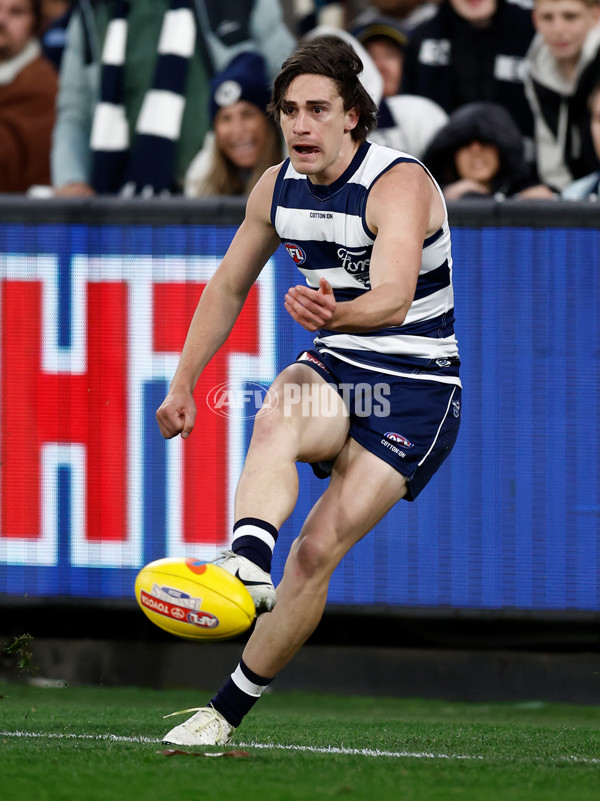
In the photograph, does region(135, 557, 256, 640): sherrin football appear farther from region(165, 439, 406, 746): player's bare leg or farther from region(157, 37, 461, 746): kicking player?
region(165, 439, 406, 746): player's bare leg

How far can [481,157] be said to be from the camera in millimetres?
5930

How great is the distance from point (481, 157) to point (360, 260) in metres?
2.41

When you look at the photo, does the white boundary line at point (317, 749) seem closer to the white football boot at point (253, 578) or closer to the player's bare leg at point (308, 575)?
the player's bare leg at point (308, 575)

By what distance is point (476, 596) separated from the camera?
5512mm

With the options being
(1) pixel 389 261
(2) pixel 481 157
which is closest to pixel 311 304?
(1) pixel 389 261

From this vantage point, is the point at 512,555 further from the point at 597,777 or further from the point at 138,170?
the point at 138,170

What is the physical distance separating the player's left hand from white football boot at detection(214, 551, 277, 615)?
69 cm

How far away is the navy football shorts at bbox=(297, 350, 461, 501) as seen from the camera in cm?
372

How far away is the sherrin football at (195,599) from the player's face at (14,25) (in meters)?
4.43

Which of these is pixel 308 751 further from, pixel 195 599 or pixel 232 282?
pixel 232 282

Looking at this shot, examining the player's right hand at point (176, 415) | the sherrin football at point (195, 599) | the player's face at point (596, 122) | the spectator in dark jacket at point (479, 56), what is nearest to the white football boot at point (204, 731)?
the sherrin football at point (195, 599)

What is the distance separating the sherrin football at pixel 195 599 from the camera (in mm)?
3270

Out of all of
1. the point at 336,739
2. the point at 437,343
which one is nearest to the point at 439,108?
the point at 437,343

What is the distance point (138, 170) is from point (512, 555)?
8.94 ft
